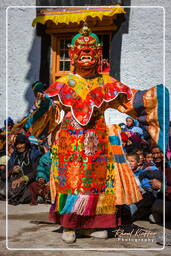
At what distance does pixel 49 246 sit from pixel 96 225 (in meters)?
0.54

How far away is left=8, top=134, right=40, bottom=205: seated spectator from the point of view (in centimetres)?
718

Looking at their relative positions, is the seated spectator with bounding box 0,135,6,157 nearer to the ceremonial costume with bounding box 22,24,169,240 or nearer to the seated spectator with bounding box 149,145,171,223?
the seated spectator with bounding box 149,145,171,223

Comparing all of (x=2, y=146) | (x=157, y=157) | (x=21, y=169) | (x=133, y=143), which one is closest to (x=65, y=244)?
(x=157, y=157)

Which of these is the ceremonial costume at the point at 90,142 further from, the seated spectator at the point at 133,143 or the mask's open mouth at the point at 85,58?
the seated spectator at the point at 133,143

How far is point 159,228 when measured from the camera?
5.13 m

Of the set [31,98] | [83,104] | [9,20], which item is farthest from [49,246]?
[9,20]

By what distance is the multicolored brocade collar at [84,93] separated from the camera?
4.46 m

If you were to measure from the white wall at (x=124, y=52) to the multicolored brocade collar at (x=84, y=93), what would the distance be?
4.99 m

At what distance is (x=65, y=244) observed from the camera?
4324 mm

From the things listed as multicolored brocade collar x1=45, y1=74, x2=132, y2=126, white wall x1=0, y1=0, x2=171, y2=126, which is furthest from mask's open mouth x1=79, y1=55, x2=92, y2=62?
white wall x1=0, y1=0, x2=171, y2=126

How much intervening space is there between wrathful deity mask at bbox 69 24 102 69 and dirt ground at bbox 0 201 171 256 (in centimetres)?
187

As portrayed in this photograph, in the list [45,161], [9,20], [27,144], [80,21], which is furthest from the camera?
[9,20]

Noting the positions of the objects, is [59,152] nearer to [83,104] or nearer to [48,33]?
[83,104]

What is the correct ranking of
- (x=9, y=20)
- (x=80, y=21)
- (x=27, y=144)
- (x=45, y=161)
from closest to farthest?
1. (x=45, y=161)
2. (x=27, y=144)
3. (x=80, y=21)
4. (x=9, y=20)
